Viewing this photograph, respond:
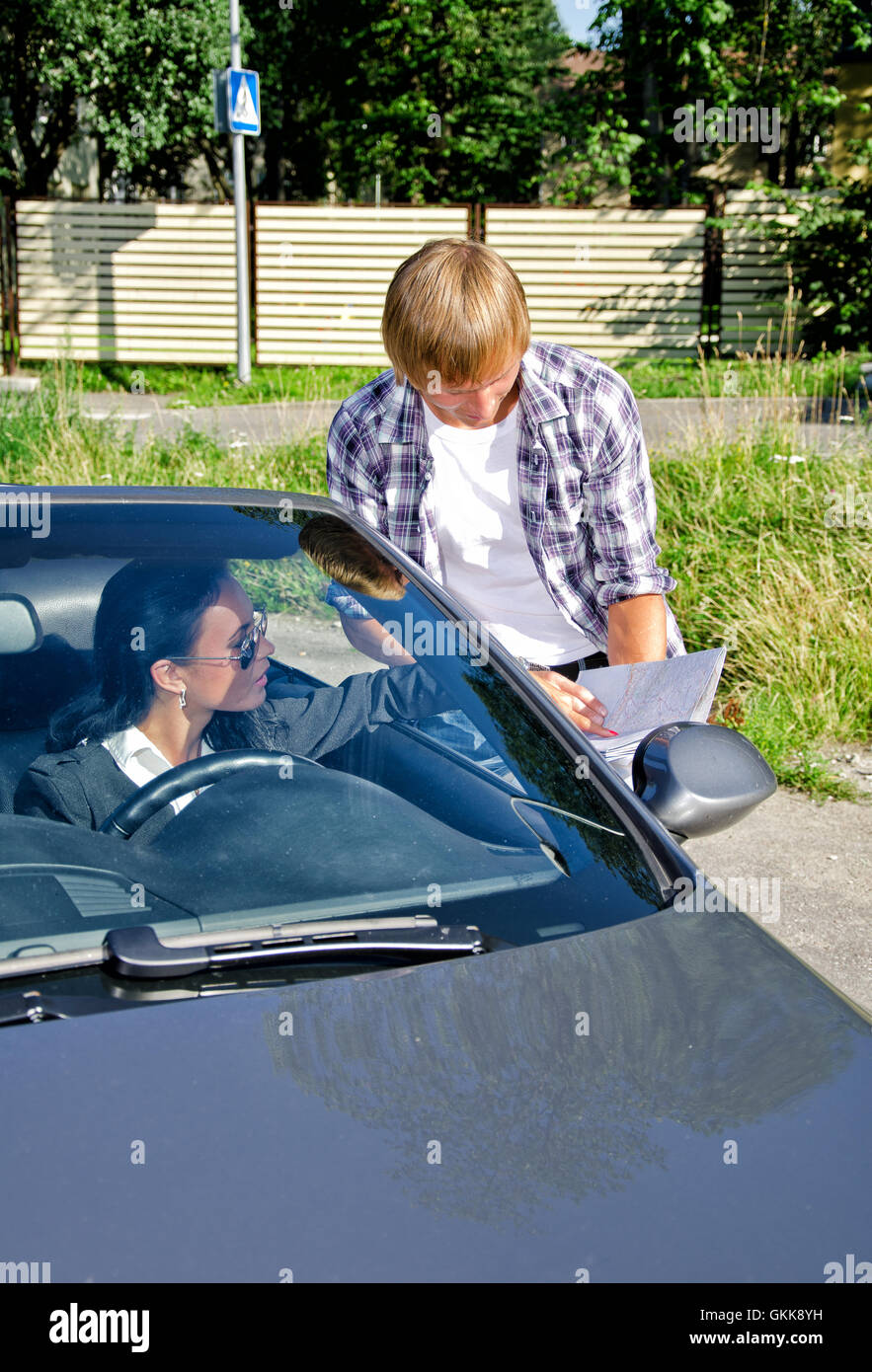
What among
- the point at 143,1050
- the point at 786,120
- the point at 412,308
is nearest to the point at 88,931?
the point at 143,1050

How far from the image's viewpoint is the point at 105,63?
16.4 metres

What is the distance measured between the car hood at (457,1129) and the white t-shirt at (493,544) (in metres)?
1.22

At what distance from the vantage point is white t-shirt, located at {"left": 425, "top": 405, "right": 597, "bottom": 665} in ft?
8.45

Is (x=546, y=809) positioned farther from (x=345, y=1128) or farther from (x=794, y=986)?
(x=345, y=1128)

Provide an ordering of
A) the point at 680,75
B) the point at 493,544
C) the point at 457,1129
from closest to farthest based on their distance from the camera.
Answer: the point at 457,1129, the point at 493,544, the point at 680,75

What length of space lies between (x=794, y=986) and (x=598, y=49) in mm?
19439

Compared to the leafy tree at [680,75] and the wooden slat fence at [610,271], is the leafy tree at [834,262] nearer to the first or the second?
the wooden slat fence at [610,271]

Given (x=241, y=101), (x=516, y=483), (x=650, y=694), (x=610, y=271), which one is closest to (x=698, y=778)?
(x=650, y=694)

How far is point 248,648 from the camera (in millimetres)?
1978

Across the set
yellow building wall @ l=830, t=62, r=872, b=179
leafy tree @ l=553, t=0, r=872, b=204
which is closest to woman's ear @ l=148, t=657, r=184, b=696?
leafy tree @ l=553, t=0, r=872, b=204

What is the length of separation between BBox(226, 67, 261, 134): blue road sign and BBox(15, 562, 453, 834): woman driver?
37.0 ft

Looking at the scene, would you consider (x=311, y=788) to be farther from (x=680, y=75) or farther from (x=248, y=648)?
(x=680, y=75)

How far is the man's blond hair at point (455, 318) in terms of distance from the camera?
2.23 m

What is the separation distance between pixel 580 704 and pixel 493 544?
45cm
